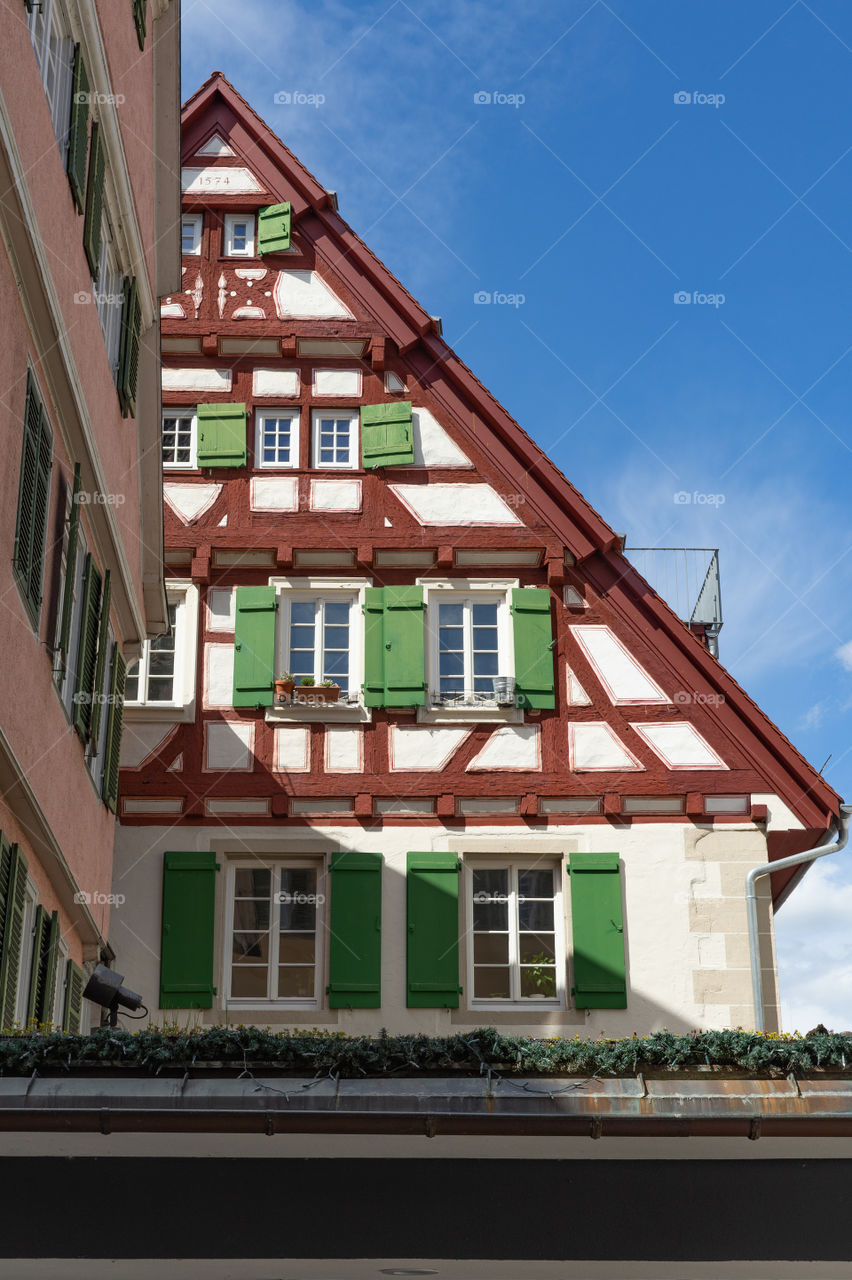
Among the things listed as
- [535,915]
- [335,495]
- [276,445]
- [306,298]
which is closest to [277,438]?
[276,445]

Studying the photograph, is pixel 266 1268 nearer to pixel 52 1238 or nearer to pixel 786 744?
pixel 52 1238

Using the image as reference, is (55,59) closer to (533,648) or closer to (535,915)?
(533,648)

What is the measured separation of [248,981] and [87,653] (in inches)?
169

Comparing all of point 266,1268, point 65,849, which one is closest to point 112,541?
point 65,849

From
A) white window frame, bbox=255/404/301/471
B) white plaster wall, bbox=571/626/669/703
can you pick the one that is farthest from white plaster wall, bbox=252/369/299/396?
white plaster wall, bbox=571/626/669/703

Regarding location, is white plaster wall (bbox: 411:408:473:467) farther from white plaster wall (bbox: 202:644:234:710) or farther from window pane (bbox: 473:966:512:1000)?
window pane (bbox: 473:966:512:1000)

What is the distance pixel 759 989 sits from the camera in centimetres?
1418

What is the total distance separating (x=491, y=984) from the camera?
46.9ft

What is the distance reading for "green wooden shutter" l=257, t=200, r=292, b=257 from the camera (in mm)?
16781

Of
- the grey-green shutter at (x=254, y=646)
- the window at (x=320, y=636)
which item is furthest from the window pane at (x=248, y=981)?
the window at (x=320, y=636)

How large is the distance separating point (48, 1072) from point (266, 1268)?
1.19m

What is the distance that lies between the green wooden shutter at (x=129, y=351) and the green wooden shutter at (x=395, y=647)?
3.38 metres

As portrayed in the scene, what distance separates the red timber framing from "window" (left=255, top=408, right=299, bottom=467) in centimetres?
8

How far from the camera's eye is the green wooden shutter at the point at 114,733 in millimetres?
12812
